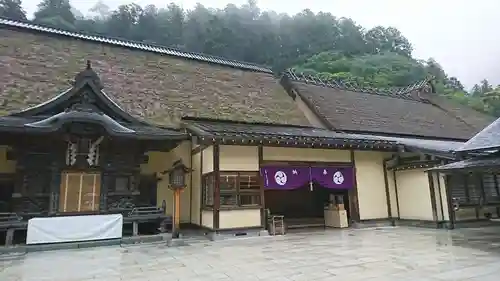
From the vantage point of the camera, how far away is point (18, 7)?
82.8 feet

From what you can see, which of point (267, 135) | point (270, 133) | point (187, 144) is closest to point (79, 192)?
point (187, 144)

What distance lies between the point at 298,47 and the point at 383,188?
25.1 metres

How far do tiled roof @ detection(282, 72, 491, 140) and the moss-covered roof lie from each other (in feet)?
3.33

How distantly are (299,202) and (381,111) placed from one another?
5035 mm

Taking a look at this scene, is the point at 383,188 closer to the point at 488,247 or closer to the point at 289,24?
the point at 488,247

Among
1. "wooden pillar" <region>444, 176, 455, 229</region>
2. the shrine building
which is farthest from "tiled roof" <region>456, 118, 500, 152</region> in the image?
Result: "wooden pillar" <region>444, 176, 455, 229</region>

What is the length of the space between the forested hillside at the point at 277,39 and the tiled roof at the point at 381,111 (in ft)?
29.7

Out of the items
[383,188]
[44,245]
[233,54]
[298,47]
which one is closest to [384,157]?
[383,188]

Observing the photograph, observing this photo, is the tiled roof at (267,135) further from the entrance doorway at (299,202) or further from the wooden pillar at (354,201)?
the entrance doorway at (299,202)

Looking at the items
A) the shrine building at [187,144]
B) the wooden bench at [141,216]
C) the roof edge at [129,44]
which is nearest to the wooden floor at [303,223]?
the shrine building at [187,144]

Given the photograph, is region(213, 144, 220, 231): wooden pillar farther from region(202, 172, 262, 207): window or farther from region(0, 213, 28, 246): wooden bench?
region(0, 213, 28, 246): wooden bench

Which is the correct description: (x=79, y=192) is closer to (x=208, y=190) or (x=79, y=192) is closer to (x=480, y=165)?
(x=208, y=190)

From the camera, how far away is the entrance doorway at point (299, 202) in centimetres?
1238

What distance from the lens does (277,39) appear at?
32.6 m
